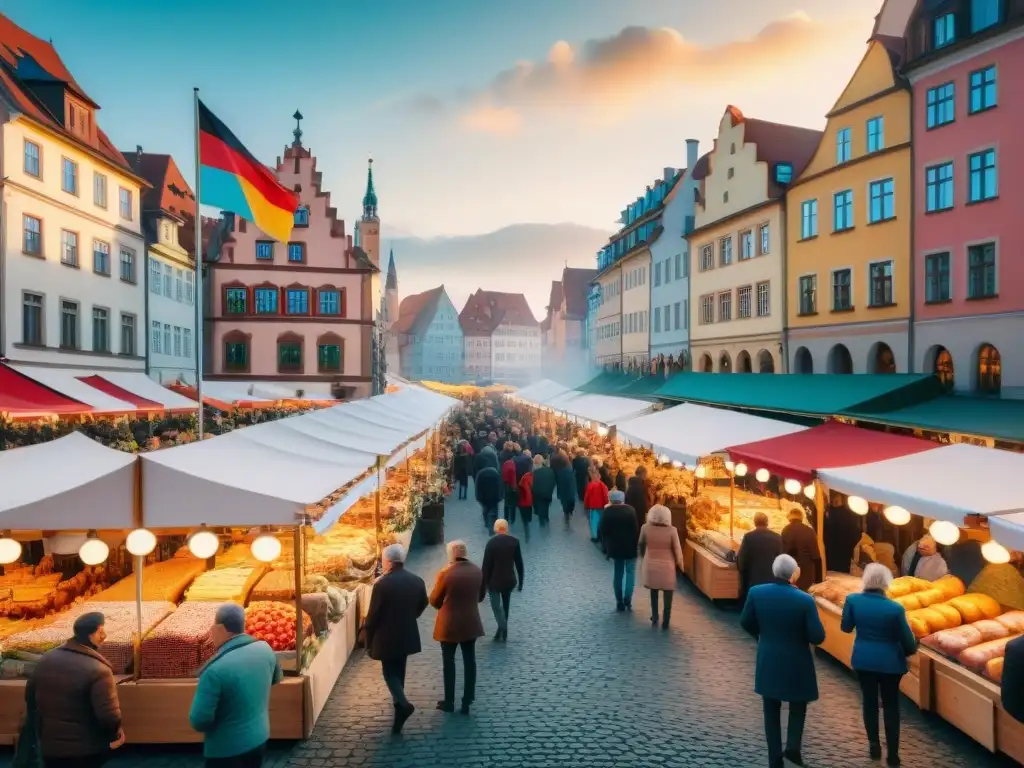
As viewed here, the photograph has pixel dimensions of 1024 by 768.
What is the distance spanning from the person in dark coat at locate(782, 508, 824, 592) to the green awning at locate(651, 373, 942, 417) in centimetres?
851

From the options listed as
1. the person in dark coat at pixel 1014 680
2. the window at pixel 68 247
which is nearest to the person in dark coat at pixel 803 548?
the person in dark coat at pixel 1014 680

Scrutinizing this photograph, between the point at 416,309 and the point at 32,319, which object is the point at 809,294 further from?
the point at 416,309

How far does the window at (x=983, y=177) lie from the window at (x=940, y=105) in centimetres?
137

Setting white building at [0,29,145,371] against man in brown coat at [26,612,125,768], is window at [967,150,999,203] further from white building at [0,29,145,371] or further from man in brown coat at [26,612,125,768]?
white building at [0,29,145,371]

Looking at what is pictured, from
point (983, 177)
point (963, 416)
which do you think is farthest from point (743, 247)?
point (963, 416)

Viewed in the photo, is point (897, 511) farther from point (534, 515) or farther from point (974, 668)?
point (534, 515)

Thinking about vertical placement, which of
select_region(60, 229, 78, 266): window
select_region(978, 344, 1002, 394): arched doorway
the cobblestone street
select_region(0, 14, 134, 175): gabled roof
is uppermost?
select_region(0, 14, 134, 175): gabled roof

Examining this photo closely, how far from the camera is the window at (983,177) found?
18.2m

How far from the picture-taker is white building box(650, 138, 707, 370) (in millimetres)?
36375

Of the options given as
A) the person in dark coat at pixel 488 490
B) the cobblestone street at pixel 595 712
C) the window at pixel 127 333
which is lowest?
the cobblestone street at pixel 595 712

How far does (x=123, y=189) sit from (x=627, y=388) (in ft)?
74.1

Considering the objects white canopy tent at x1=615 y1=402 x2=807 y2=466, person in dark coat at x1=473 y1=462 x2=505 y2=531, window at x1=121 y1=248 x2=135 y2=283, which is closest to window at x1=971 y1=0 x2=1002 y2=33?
white canopy tent at x1=615 y1=402 x2=807 y2=466

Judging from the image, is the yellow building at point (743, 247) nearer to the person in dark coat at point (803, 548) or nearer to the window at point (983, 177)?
the window at point (983, 177)

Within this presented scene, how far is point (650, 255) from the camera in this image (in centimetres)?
4122
